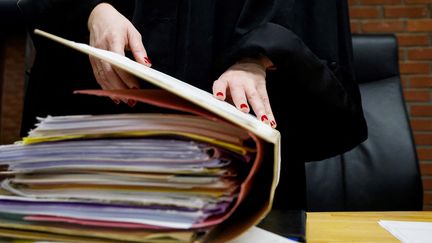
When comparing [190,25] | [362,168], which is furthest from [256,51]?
[362,168]

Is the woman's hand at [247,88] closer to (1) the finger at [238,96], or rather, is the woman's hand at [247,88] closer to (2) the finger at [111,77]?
(1) the finger at [238,96]

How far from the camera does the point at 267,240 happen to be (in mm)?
362

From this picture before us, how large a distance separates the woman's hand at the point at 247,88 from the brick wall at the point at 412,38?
6.42ft

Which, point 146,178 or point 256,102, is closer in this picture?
Result: point 146,178

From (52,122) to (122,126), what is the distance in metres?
0.06

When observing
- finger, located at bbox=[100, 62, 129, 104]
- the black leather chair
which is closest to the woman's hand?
finger, located at bbox=[100, 62, 129, 104]

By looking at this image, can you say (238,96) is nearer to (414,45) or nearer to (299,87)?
(299,87)

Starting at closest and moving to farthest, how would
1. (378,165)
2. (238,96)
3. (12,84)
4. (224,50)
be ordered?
(238,96), (224,50), (378,165), (12,84)

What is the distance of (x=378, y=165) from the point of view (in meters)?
1.29

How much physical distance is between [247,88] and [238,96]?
1.0 inches

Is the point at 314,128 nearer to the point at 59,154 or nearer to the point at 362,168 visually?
the point at 59,154

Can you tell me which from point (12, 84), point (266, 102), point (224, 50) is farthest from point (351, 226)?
point (12, 84)

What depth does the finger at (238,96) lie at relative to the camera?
1.48ft

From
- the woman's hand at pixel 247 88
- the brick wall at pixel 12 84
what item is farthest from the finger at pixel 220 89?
the brick wall at pixel 12 84
